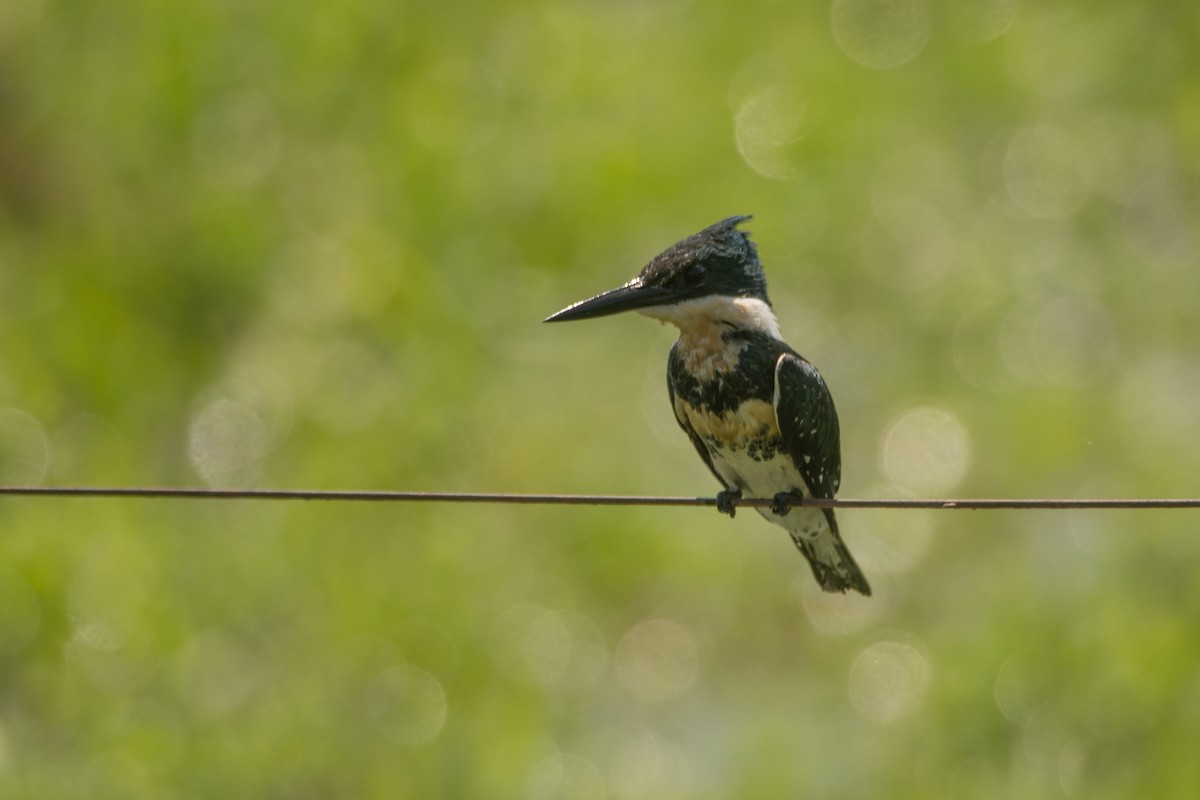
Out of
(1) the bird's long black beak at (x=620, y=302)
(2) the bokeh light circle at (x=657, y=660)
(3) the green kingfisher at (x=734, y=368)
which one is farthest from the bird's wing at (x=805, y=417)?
→ (2) the bokeh light circle at (x=657, y=660)

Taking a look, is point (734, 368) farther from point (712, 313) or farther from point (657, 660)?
point (657, 660)

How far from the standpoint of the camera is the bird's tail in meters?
5.39

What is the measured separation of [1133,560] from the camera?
1010 cm

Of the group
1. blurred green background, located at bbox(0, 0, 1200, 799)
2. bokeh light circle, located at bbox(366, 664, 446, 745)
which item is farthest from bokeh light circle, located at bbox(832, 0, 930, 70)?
bokeh light circle, located at bbox(366, 664, 446, 745)

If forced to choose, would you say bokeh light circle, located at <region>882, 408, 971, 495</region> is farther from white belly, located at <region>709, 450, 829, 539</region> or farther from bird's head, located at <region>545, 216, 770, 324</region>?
bird's head, located at <region>545, 216, 770, 324</region>

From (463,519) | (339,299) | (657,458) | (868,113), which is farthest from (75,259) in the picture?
(868,113)

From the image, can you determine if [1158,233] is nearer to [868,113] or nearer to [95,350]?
[868,113]

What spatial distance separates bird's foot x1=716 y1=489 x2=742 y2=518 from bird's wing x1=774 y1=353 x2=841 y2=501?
19 centimetres

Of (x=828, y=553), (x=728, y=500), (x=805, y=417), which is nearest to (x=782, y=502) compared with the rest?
(x=728, y=500)

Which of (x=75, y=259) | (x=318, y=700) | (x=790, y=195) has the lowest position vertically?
(x=318, y=700)

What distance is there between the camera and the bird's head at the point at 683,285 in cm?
502

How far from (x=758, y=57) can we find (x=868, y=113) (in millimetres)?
921

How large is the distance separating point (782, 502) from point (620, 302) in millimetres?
681

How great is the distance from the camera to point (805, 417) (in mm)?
5004
